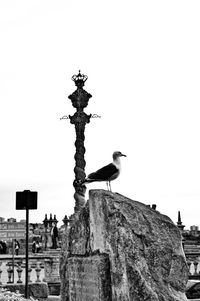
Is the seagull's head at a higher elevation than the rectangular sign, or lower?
lower

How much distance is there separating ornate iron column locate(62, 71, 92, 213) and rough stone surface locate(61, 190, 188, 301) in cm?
1651

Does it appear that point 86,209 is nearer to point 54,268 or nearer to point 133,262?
point 133,262

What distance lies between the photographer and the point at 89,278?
8375 millimetres

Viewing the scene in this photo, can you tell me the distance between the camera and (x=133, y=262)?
25.7ft

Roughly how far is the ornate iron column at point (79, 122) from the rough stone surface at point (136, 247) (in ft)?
54.2

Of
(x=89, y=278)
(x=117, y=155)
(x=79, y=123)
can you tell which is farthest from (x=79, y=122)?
(x=89, y=278)

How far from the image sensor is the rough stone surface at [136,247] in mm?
7793

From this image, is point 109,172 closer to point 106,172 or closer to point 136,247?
point 106,172

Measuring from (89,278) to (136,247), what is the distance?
0.80 meters

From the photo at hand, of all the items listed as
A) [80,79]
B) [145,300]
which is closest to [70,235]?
[145,300]

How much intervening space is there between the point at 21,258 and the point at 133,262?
2002 centimetres

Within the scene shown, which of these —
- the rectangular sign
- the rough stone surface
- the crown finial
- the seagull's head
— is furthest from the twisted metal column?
the rough stone surface

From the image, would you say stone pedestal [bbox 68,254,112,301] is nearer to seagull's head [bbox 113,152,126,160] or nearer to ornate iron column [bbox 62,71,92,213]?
seagull's head [bbox 113,152,126,160]

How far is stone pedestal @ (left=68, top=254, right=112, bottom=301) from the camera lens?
8117mm
